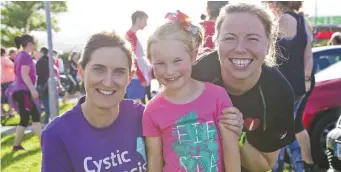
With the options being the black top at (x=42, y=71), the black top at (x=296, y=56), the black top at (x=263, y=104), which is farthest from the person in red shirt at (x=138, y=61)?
the black top at (x=263, y=104)

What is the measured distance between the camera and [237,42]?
6.93ft

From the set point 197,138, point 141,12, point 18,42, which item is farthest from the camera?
point 18,42

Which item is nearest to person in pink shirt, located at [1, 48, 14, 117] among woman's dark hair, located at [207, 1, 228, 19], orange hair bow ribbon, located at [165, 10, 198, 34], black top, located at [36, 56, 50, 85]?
black top, located at [36, 56, 50, 85]

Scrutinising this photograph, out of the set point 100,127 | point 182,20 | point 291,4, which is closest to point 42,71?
point 291,4

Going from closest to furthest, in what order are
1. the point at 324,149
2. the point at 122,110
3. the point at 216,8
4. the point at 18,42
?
the point at 122,110 < the point at 216,8 < the point at 324,149 < the point at 18,42

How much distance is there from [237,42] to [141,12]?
4029mm

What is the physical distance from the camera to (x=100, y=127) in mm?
2148

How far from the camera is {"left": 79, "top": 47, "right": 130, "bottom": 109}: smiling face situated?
211 centimetres

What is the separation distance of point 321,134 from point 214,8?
1.95m

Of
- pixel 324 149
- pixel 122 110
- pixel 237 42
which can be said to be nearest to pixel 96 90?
pixel 122 110

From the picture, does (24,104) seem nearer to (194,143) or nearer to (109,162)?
(109,162)

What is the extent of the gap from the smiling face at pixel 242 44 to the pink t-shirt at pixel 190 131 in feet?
0.57

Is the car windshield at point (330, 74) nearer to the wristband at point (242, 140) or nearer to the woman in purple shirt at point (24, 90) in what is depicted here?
the wristband at point (242, 140)

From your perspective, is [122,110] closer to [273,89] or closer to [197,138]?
[197,138]
